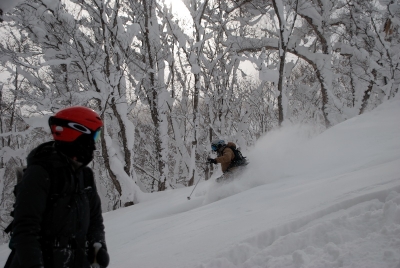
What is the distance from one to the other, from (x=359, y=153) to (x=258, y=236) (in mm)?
→ 4350

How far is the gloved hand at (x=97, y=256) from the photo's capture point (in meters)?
1.93

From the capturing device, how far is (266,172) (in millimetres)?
7074

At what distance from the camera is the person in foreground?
5.05 feet

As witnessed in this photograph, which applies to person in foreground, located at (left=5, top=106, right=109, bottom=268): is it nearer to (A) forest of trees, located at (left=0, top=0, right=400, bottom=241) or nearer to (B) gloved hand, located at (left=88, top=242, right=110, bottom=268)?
(B) gloved hand, located at (left=88, top=242, right=110, bottom=268)

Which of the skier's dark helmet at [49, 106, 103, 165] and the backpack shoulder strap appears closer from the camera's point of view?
the skier's dark helmet at [49, 106, 103, 165]

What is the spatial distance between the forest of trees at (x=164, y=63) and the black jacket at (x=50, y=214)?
703cm

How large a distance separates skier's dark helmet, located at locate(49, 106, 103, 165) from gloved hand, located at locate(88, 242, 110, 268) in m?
0.64

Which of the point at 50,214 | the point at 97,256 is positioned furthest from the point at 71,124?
the point at 97,256

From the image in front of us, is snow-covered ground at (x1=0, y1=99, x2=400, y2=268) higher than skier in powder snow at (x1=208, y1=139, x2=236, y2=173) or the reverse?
the reverse

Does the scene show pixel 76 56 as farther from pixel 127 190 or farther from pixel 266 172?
pixel 266 172

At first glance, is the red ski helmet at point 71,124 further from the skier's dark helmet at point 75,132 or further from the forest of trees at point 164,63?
the forest of trees at point 164,63

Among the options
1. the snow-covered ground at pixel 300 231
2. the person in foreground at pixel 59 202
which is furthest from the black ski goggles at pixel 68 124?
the snow-covered ground at pixel 300 231

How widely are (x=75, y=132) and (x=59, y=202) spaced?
0.46 meters

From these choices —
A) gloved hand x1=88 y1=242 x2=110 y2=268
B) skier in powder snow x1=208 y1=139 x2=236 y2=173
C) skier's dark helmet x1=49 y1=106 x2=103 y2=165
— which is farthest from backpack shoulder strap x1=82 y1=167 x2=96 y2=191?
skier in powder snow x1=208 y1=139 x2=236 y2=173
